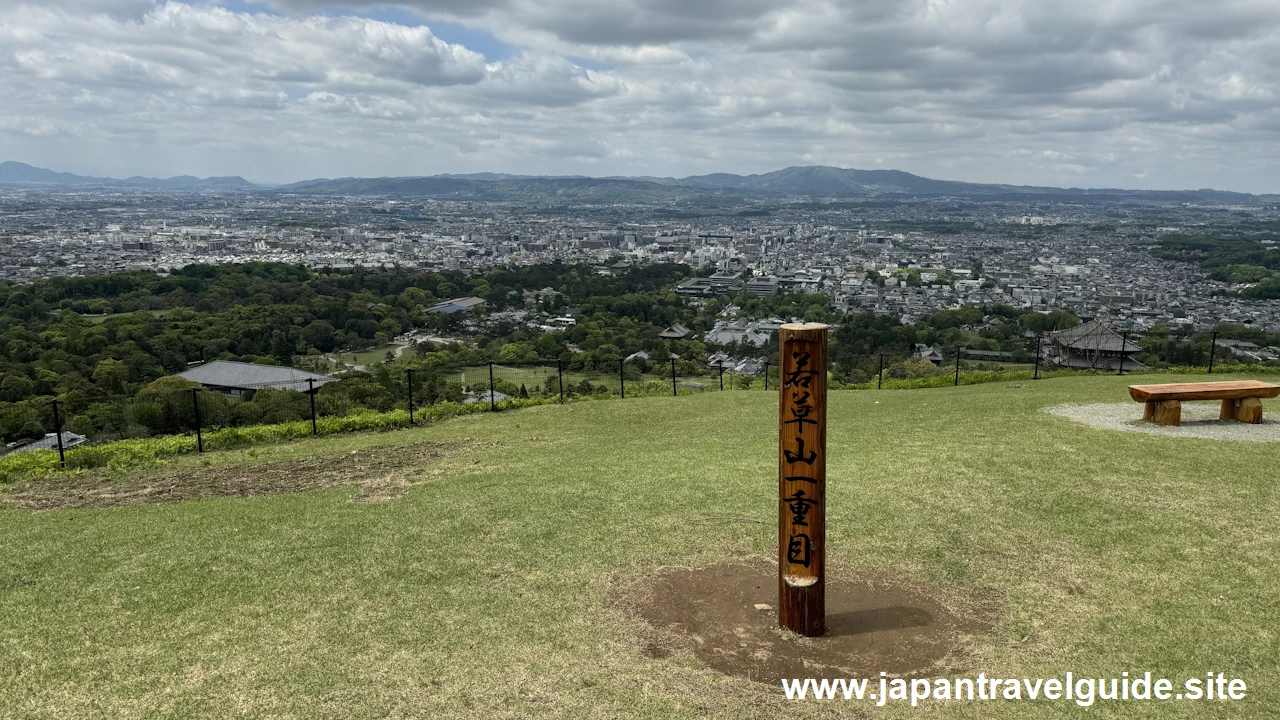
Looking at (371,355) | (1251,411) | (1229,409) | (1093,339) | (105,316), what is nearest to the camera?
(1251,411)

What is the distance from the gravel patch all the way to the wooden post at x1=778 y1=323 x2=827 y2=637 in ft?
21.6

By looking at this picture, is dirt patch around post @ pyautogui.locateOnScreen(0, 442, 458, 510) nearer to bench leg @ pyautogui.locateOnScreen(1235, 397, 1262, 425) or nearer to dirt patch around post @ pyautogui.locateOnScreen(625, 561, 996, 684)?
dirt patch around post @ pyautogui.locateOnScreen(625, 561, 996, 684)

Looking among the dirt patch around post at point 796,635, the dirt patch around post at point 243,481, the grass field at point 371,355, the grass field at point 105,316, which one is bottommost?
the grass field at point 371,355

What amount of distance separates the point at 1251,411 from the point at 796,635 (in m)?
8.31

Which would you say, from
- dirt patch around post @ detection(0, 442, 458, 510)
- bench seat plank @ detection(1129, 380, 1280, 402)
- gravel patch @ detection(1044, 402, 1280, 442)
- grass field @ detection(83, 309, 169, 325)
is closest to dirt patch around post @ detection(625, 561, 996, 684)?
dirt patch around post @ detection(0, 442, 458, 510)

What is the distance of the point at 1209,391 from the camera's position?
9.32 meters

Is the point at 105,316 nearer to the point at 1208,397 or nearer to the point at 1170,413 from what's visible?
the point at 1170,413

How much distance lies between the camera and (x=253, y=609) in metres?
5.13

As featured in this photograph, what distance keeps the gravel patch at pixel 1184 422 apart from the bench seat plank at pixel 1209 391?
35 cm

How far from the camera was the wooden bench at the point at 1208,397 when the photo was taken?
9328 mm

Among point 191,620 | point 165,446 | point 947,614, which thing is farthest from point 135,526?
point 947,614

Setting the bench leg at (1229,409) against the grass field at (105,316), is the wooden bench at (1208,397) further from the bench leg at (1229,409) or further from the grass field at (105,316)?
the grass field at (105,316)

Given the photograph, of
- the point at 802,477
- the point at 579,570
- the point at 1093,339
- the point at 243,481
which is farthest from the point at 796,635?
the point at 1093,339

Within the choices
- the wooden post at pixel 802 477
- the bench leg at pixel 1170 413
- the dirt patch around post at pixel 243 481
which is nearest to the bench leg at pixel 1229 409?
the bench leg at pixel 1170 413
